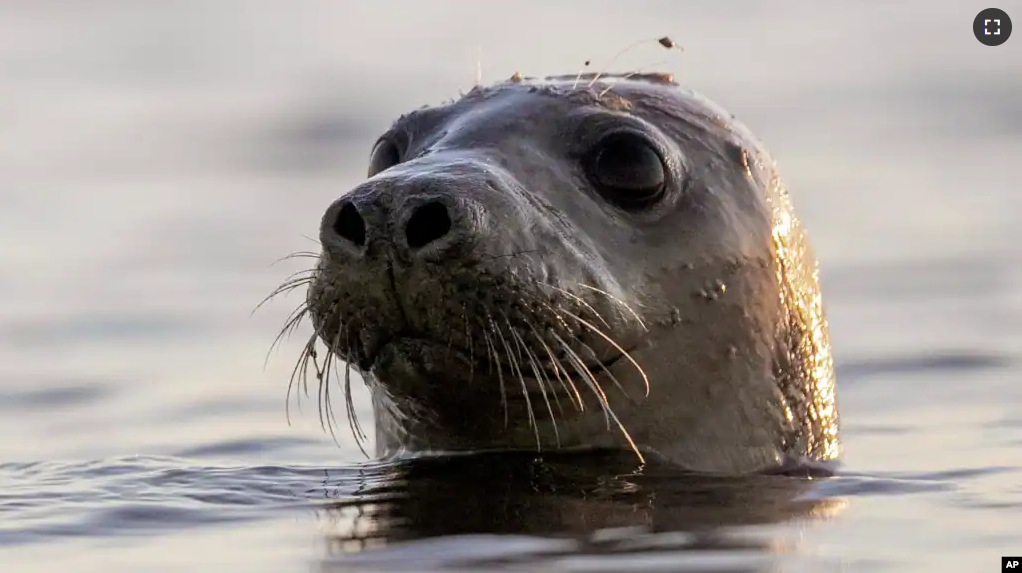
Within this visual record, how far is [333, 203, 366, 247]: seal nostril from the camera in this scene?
682cm

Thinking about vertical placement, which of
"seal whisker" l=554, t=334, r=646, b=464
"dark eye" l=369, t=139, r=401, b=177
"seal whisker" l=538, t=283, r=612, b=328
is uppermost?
"dark eye" l=369, t=139, r=401, b=177

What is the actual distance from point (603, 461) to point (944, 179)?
9.20 m

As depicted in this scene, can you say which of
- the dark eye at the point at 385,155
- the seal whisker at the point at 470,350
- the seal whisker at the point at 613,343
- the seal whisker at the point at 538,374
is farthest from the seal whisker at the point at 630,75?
the seal whisker at the point at 470,350

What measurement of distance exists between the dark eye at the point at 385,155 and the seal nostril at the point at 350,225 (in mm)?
1383

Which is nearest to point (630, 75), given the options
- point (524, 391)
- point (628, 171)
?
point (628, 171)

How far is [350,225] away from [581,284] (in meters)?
0.72

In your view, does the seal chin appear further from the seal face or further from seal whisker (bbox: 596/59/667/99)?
seal whisker (bbox: 596/59/667/99)

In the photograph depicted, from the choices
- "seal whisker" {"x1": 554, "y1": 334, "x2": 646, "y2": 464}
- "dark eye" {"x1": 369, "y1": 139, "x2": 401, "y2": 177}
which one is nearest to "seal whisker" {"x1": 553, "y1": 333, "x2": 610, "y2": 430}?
"seal whisker" {"x1": 554, "y1": 334, "x2": 646, "y2": 464}

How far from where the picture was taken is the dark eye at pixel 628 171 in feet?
25.0

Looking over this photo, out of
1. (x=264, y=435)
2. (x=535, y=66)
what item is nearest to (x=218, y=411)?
(x=264, y=435)

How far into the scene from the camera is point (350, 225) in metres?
6.88

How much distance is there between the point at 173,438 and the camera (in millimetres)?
10305

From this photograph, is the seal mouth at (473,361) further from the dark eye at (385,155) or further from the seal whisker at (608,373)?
the dark eye at (385,155)

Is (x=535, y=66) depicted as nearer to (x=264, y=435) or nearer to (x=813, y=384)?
(x=264, y=435)
